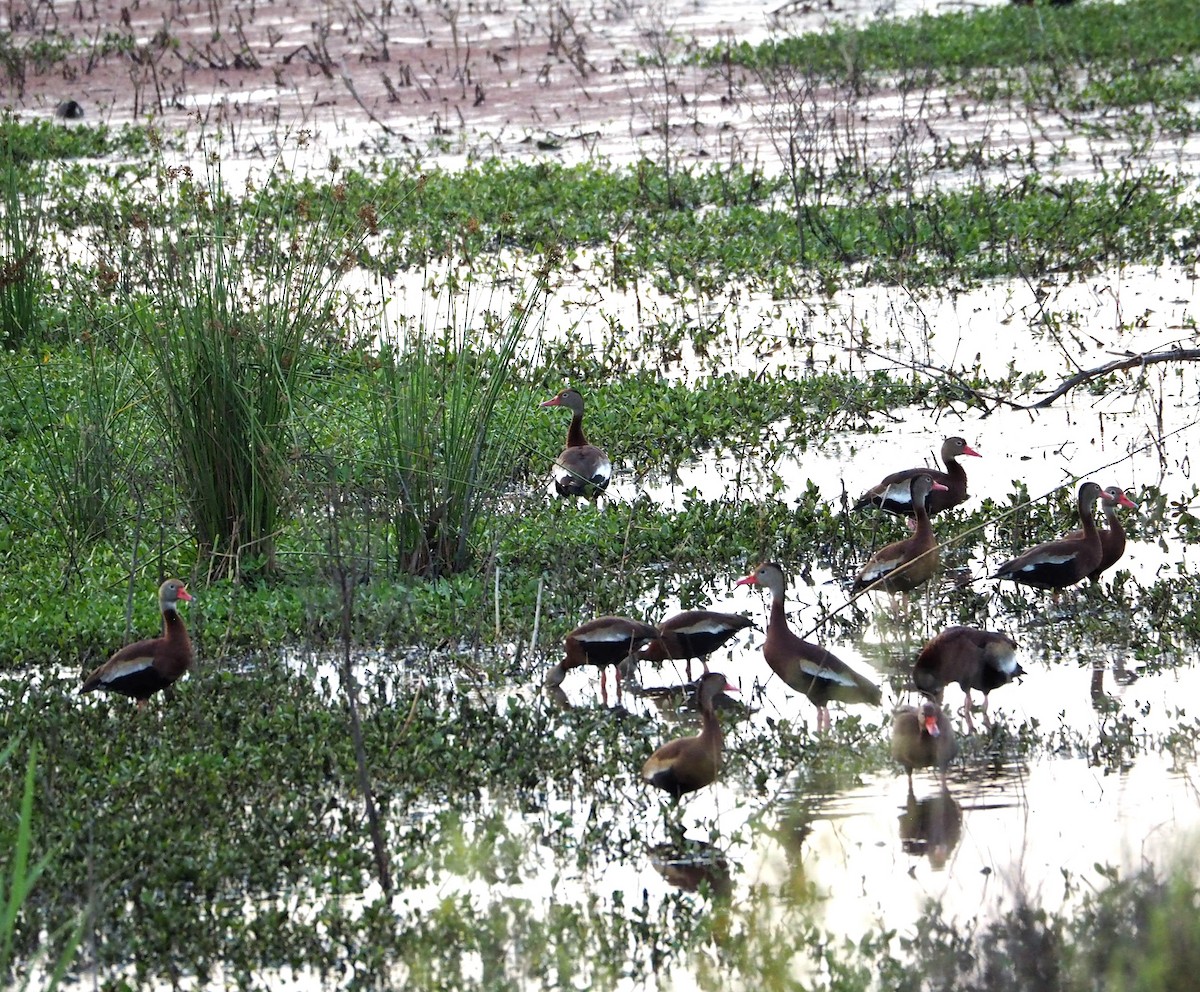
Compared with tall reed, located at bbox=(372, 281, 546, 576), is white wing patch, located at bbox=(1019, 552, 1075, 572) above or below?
below

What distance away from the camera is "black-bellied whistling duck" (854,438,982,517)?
8984 mm

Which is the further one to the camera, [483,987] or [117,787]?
[117,787]

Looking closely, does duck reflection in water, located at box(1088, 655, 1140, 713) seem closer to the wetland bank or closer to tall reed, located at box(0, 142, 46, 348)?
the wetland bank

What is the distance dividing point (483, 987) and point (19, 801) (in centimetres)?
204

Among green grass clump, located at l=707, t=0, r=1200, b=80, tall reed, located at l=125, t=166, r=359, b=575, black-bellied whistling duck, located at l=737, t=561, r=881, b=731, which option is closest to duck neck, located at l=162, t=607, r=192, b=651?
tall reed, located at l=125, t=166, r=359, b=575

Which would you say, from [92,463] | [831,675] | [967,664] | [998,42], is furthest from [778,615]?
[998,42]

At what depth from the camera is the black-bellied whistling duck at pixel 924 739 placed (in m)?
6.27

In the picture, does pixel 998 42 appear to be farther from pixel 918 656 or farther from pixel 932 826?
pixel 932 826

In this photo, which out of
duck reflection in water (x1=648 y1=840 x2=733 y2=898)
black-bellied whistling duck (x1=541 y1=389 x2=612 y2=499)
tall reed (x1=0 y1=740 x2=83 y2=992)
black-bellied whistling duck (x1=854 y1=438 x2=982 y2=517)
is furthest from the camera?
black-bellied whistling duck (x1=541 y1=389 x2=612 y2=499)

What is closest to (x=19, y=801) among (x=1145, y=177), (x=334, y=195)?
(x=334, y=195)

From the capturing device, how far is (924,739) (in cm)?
630

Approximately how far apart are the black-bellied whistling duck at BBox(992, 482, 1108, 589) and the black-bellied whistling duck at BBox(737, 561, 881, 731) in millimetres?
1192

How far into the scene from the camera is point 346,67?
23.8 m

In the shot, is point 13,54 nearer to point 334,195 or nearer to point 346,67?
point 346,67
